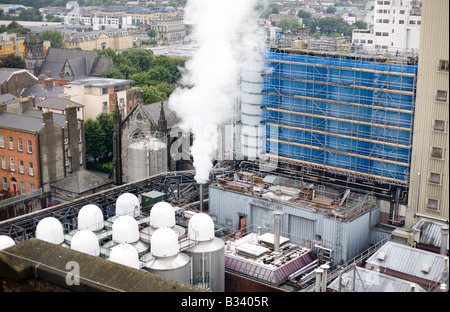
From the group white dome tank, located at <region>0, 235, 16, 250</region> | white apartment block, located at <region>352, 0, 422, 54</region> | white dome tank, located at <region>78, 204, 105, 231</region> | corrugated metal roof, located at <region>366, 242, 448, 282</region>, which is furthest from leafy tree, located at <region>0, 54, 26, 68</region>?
corrugated metal roof, located at <region>366, 242, 448, 282</region>

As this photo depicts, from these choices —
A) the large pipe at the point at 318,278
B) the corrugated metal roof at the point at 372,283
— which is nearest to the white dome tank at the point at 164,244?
the large pipe at the point at 318,278

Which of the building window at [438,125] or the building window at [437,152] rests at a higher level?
the building window at [438,125]

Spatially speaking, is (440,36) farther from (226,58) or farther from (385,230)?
(226,58)

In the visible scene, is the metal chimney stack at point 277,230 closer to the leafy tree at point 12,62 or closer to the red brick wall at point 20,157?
the red brick wall at point 20,157

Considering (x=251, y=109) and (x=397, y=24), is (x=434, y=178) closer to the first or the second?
(x=251, y=109)

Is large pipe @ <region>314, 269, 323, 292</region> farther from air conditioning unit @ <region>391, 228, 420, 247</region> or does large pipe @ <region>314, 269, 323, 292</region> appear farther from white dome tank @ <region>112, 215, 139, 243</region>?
white dome tank @ <region>112, 215, 139, 243</region>

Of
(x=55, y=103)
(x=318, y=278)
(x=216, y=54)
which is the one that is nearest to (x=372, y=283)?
(x=318, y=278)
